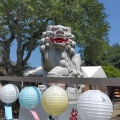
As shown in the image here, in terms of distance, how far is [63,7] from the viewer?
33.3 ft

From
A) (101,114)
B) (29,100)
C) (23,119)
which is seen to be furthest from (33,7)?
(101,114)

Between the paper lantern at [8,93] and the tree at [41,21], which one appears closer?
the paper lantern at [8,93]

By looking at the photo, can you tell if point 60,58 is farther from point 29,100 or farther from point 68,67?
point 29,100

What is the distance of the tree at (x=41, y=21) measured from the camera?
372 inches

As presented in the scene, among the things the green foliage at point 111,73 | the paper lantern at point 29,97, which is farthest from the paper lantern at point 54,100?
the green foliage at point 111,73

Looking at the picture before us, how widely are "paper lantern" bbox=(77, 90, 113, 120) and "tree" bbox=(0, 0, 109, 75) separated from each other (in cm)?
707

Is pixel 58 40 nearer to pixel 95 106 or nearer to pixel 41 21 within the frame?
pixel 95 106

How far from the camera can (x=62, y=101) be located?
2.75m

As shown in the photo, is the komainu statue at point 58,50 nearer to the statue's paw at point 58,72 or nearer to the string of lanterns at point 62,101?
the statue's paw at point 58,72

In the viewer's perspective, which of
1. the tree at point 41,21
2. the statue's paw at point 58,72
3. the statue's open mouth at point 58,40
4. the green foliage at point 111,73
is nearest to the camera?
the statue's paw at point 58,72

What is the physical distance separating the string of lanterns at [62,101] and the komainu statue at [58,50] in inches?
109

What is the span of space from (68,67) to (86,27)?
498cm

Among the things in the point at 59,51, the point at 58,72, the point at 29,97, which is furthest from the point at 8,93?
the point at 59,51

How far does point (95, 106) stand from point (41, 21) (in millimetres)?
8651
